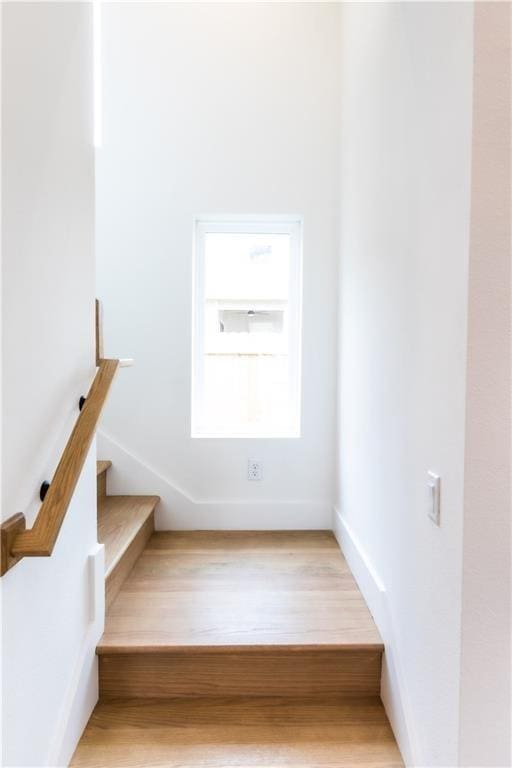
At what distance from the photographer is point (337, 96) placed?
7.63ft

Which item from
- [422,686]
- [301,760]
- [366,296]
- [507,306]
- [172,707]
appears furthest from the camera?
[366,296]

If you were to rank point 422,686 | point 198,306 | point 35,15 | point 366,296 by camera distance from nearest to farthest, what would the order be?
1. point 35,15
2. point 422,686
3. point 366,296
4. point 198,306

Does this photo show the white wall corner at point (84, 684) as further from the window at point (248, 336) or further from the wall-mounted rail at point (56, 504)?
the window at point (248, 336)

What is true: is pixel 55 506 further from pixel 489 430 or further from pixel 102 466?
pixel 102 466

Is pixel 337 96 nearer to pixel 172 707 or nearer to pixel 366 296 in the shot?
pixel 366 296

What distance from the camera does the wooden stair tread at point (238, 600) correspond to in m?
1.47

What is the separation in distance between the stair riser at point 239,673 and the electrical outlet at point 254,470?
1021 mm

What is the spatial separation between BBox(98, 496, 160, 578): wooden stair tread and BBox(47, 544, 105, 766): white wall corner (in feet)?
0.58

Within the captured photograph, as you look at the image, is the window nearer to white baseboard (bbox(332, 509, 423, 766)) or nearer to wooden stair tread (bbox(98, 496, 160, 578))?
wooden stair tread (bbox(98, 496, 160, 578))

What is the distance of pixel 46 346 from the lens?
3.66 ft

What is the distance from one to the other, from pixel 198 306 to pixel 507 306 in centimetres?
179

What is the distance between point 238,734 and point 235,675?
0.53ft

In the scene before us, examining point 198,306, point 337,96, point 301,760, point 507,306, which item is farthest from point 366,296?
point 301,760

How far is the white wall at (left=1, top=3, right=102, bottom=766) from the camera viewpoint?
94 cm
